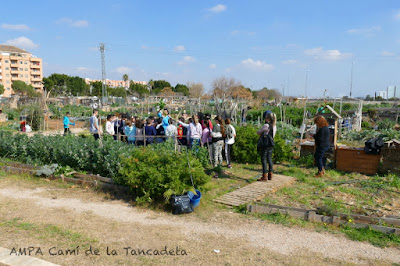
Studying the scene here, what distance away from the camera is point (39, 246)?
4.48 m

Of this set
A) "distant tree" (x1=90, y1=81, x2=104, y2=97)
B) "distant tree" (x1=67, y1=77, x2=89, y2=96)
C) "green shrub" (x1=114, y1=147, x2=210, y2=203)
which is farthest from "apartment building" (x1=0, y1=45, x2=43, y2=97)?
"green shrub" (x1=114, y1=147, x2=210, y2=203)

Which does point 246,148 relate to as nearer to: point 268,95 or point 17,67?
point 268,95

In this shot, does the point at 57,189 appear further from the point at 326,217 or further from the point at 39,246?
the point at 326,217

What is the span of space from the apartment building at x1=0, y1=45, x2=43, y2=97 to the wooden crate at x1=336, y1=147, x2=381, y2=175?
91.6m

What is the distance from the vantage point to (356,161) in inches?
338

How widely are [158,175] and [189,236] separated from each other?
1.51m

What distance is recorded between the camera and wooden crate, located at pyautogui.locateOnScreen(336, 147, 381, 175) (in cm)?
841

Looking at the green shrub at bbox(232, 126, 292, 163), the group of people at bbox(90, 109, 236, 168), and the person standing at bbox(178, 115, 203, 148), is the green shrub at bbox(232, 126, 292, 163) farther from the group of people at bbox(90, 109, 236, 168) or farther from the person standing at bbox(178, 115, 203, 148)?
the person standing at bbox(178, 115, 203, 148)

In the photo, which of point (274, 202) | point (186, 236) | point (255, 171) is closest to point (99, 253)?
point (186, 236)

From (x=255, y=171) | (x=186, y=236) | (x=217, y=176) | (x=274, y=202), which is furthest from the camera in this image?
(x=255, y=171)

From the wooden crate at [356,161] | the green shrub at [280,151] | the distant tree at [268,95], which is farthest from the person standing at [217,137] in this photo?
the distant tree at [268,95]

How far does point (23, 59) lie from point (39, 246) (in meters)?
100

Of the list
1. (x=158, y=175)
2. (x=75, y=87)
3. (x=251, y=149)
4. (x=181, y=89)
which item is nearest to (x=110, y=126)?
(x=251, y=149)

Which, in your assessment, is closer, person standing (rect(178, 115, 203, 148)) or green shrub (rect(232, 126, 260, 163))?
person standing (rect(178, 115, 203, 148))
